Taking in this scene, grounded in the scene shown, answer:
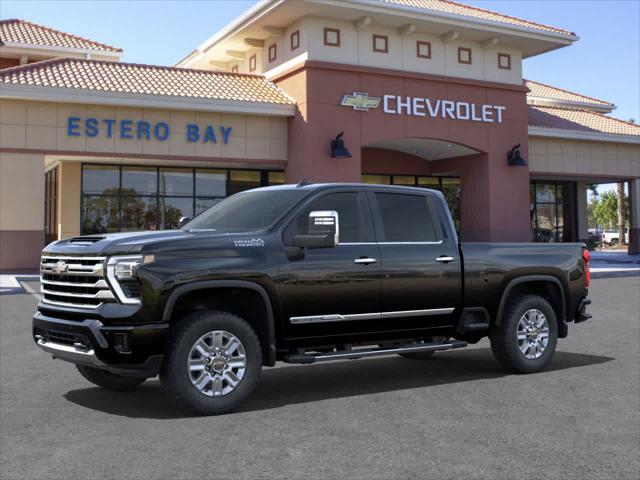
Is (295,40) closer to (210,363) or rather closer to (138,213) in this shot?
(138,213)

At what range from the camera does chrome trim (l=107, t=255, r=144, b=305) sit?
626 centimetres

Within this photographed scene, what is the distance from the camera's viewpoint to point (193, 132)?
2666 centimetres

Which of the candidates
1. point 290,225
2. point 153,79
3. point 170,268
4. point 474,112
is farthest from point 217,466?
point 474,112

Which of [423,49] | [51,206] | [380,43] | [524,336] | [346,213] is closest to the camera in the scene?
[346,213]

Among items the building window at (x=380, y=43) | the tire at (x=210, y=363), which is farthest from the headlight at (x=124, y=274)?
the building window at (x=380, y=43)

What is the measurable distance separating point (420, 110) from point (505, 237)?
22.3 ft

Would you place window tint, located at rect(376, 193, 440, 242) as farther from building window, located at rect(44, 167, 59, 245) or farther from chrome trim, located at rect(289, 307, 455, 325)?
building window, located at rect(44, 167, 59, 245)

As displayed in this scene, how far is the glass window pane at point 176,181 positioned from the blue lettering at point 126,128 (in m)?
4.10

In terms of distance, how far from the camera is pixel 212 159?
27031 mm

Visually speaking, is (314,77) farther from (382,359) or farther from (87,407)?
(87,407)

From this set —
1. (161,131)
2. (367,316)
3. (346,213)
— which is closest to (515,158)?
(161,131)

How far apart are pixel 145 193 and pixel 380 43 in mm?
11179

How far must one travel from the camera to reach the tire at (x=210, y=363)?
6332 mm

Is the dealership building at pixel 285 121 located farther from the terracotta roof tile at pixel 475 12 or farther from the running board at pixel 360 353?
the running board at pixel 360 353
